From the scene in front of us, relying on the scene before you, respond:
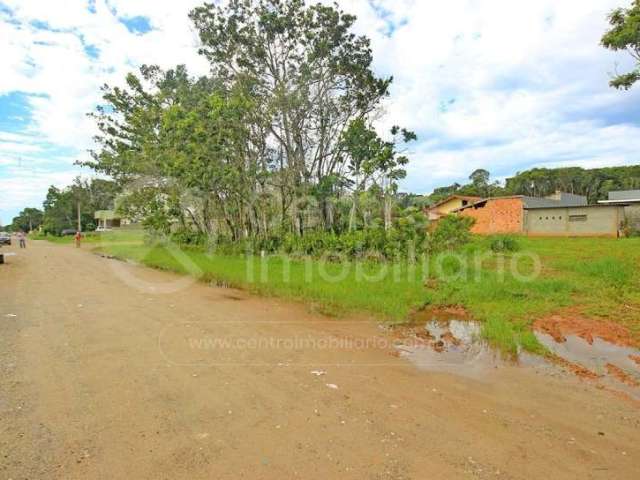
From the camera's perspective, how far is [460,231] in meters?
12.2

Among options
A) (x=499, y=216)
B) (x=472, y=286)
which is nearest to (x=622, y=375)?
(x=472, y=286)

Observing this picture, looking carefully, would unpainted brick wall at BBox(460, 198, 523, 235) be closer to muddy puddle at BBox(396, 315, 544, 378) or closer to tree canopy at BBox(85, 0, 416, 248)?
tree canopy at BBox(85, 0, 416, 248)

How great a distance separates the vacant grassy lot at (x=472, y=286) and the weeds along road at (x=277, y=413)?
1608mm

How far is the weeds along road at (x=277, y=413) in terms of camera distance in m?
2.75

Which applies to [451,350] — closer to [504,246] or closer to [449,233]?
[449,233]

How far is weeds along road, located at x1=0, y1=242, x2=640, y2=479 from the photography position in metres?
2.75

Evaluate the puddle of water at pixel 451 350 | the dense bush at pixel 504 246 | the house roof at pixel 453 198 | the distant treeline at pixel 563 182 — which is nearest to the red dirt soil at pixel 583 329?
the puddle of water at pixel 451 350

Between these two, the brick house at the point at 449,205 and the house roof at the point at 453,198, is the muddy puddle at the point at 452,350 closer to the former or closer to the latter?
the brick house at the point at 449,205

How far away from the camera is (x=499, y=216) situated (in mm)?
28078

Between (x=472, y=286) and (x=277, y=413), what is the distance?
6.03m

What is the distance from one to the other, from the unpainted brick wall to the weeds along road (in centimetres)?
2400

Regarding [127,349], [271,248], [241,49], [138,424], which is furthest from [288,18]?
[138,424]

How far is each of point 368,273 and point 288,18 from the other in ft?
31.0

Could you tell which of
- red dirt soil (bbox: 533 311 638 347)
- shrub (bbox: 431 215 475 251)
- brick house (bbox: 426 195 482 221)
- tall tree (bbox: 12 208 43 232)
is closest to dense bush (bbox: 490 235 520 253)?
shrub (bbox: 431 215 475 251)
